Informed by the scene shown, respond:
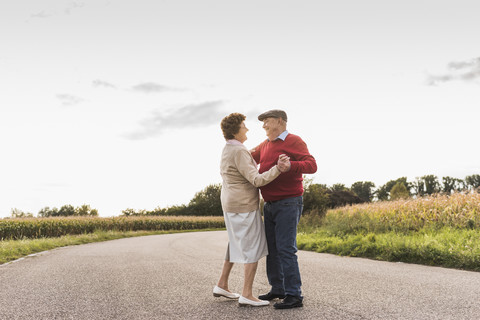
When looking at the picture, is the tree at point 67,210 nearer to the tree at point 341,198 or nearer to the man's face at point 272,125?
the tree at point 341,198

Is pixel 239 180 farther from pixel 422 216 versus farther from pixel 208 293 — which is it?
pixel 422 216

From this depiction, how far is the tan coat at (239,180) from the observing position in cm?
413

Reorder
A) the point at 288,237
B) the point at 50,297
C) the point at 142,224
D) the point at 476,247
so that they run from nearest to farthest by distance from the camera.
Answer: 1. the point at 288,237
2. the point at 50,297
3. the point at 476,247
4. the point at 142,224

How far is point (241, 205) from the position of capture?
418cm

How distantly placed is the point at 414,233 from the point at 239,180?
28.0 feet

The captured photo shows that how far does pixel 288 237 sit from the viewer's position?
13.8ft

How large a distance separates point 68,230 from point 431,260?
24418mm

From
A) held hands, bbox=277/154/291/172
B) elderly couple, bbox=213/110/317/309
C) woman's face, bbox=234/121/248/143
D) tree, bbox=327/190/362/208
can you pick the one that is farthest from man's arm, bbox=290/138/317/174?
tree, bbox=327/190/362/208

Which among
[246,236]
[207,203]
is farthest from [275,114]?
[207,203]

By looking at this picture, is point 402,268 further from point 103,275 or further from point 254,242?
point 103,275

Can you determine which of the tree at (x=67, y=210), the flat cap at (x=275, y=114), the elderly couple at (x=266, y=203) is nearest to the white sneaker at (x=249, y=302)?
the elderly couple at (x=266, y=203)

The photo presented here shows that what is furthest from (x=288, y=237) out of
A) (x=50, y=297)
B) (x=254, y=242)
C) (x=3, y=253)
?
(x=3, y=253)

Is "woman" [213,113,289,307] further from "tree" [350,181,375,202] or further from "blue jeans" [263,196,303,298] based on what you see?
"tree" [350,181,375,202]

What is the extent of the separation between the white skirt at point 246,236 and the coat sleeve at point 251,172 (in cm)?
41
